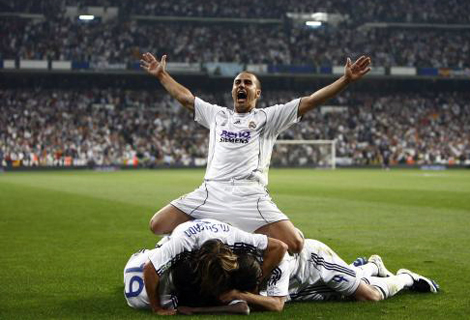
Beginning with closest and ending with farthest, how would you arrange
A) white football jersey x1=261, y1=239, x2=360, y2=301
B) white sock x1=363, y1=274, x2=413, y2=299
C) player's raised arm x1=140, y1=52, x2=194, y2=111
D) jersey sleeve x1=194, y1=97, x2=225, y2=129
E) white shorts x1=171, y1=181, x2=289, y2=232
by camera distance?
white football jersey x1=261, y1=239, x2=360, y2=301
white sock x1=363, y1=274, x2=413, y2=299
white shorts x1=171, y1=181, x2=289, y2=232
jersey sleeve x1=194, y1=97, x2=225, y2=129
player's raised arm x1=140, y1=52, x2=194, y2=111

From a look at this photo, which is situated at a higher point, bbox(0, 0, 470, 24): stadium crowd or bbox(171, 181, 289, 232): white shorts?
bbox(0, 0, 470, 24): stadium crowd

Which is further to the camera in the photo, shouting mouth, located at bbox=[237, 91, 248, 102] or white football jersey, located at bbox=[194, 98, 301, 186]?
shouting mouth, located at bbox=[237, 91, 248, 102]

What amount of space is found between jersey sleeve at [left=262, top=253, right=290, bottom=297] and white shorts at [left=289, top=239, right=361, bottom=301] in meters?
0.37

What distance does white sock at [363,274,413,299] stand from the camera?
6.66 metres

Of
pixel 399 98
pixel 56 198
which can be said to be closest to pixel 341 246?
pixel 56 198

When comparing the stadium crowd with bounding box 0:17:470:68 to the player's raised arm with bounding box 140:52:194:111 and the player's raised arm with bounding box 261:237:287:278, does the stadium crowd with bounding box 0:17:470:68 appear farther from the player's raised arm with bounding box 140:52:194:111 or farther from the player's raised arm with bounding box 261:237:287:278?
the player's raised arm with bounding box 261:237:287:278

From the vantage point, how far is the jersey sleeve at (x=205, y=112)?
767cm

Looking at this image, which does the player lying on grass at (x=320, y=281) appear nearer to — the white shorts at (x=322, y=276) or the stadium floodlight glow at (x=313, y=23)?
the white shorts at (x=322, y=276)

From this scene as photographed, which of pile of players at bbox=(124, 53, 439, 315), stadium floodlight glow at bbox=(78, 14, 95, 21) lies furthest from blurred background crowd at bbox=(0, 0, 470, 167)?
pile of players at bbox=(124, 53, 439, 315)

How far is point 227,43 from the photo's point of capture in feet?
191

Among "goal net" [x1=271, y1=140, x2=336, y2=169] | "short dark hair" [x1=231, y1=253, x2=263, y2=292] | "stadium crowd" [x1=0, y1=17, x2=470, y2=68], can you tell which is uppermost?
"stadium crowd" [x1=0, y1=17, x2=470, y2=68]

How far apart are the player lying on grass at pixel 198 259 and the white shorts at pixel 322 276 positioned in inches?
19.7

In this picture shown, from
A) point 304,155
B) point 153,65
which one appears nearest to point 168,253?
point 153,65

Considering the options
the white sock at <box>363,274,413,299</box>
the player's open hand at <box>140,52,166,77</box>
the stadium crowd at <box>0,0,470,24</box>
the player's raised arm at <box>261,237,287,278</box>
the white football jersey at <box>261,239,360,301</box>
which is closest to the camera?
the player's raised arm at <box>261,237,287,278</box>
